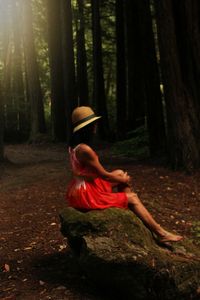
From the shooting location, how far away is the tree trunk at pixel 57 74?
24234 millimetres

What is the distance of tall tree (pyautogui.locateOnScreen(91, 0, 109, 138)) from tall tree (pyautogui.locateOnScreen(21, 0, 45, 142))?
3401 mm

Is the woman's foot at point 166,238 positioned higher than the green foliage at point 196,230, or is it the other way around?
the woman's foot at point 166,238

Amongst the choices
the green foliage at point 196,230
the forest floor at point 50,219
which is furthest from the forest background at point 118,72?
the green foliage at point 196,230

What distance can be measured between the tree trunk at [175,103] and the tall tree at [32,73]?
585 inches

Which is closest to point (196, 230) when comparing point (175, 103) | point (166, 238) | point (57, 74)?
point (166, 238)

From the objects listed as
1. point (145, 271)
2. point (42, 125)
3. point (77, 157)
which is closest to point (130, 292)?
point (145, 271)

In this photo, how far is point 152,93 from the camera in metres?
13.8

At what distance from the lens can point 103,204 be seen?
5938 millimetres

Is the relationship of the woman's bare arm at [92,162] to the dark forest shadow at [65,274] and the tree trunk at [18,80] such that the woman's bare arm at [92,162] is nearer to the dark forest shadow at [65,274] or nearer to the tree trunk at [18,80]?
the dark forest shadow at [65,274]

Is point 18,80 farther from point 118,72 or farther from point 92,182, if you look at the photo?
point 92,182

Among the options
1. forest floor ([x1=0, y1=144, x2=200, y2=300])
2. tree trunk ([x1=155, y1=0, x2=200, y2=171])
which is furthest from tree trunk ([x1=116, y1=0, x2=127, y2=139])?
tree trunk ([x1=155, y1=0, x2=200, y2=171])

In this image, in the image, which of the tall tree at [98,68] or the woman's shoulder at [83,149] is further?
the tall tree at [98,68]

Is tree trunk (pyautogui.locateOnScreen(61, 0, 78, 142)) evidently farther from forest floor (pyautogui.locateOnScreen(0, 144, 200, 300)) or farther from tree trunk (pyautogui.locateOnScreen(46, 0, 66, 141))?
forest floor (pyautogui.locateOnScreen(0, 144, 200, 300))

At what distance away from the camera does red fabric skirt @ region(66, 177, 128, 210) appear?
591 centimetres
